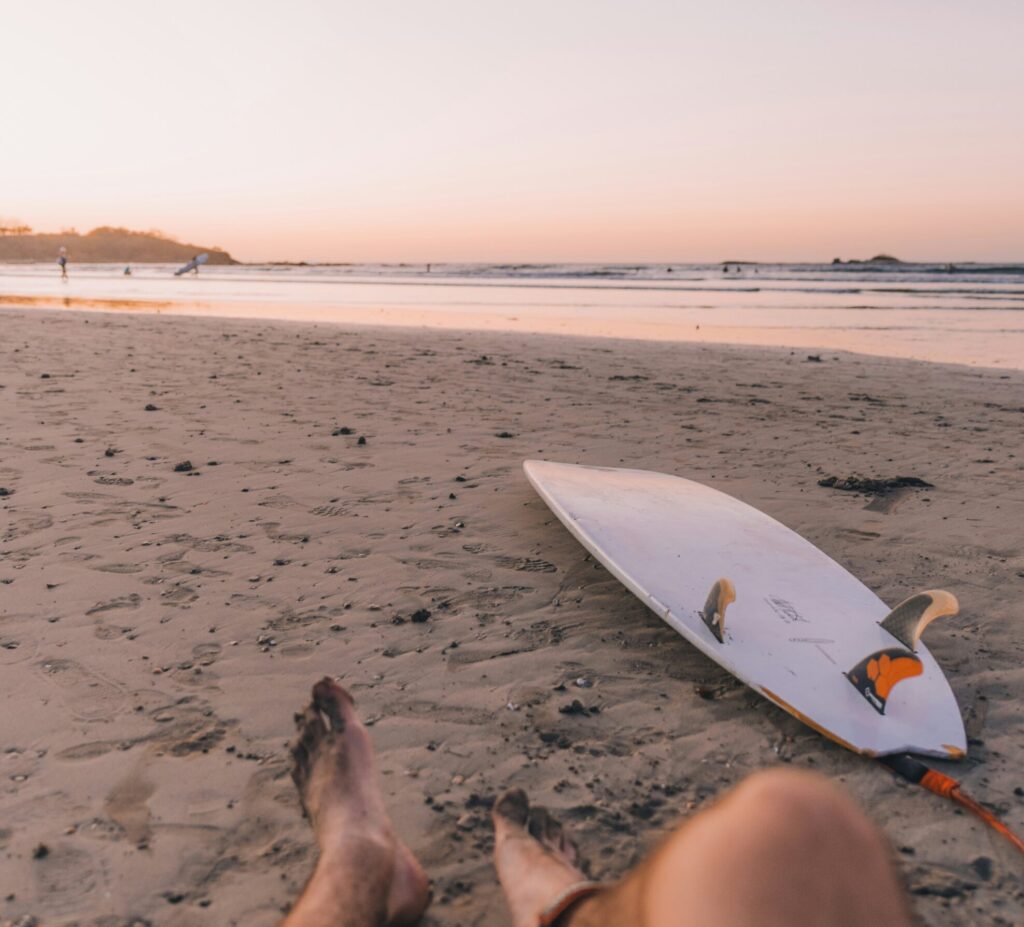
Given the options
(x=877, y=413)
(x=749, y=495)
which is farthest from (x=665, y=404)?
(x=749, y=495)

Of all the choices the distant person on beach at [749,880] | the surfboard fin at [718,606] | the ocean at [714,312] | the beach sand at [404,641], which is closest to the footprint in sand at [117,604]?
the beach sand at [404,641]

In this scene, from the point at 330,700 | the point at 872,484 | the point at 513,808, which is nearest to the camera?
the point at 513,808

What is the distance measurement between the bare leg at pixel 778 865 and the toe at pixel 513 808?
0.75 meters

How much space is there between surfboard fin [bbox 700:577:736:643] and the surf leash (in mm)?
512

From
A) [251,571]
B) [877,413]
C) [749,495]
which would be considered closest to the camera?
[251,571]

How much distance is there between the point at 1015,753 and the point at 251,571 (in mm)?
2407

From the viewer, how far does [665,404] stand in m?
5.95

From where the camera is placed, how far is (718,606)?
219 centimetres

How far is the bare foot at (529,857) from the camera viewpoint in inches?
51.6

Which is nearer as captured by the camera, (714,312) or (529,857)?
(529,857)

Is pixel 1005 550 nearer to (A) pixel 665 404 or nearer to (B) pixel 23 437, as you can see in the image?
(A) pixel 665 404

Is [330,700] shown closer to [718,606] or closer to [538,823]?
[538,823]

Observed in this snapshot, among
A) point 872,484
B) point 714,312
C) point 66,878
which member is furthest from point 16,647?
point 714,312

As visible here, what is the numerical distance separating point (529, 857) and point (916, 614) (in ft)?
4.48
